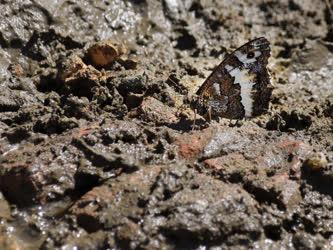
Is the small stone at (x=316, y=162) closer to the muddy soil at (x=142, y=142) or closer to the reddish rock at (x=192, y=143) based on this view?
the muddy soil at (x=142, y=142)

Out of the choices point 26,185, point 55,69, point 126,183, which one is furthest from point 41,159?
point 55,69

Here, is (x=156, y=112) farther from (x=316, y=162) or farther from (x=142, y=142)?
(x=316, y=162)

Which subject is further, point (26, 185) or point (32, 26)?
point (32, 26)

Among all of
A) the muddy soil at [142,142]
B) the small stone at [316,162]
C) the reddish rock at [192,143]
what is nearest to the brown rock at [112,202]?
the muddy soil at [142,142]

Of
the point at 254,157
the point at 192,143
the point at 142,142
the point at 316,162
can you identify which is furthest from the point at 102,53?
the point at 316,162

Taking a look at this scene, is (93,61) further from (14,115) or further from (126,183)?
(126,183)

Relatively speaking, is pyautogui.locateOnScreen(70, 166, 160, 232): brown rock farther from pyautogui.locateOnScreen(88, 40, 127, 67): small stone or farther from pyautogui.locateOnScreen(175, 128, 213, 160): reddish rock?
pyautogui.locateOnScreen(88, 40, 127, 67): small stone
